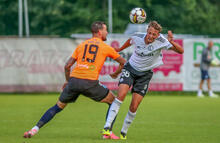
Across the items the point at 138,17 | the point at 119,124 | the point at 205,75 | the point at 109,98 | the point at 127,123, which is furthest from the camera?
the point at 205,75

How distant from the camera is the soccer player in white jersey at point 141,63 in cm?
958

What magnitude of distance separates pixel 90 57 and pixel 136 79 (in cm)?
126

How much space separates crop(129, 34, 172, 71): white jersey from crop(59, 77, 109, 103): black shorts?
3.42 feet

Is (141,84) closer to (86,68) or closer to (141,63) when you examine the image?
(141,63)

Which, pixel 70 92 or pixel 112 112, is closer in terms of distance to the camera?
pixel 70 92

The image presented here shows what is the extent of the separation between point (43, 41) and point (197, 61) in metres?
6.75

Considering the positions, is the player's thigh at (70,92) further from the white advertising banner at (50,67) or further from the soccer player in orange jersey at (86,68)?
the white advertising banner at (50,67)

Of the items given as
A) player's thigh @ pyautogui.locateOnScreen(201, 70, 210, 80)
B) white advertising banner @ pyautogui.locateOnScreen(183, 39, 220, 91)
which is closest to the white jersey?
player's thigh @ pyautogui.locateOnScreen(201, 70, 210, 80)

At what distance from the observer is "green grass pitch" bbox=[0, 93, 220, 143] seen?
9.49m

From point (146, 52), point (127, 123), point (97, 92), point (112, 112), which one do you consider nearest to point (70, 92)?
point (97, 92)

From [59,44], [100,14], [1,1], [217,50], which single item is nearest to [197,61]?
[217,50]

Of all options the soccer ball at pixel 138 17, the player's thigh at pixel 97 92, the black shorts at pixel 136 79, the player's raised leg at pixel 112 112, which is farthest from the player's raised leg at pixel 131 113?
the soccer ball at pixel 138 17

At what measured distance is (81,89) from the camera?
29.6ft

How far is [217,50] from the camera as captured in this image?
2303cm
